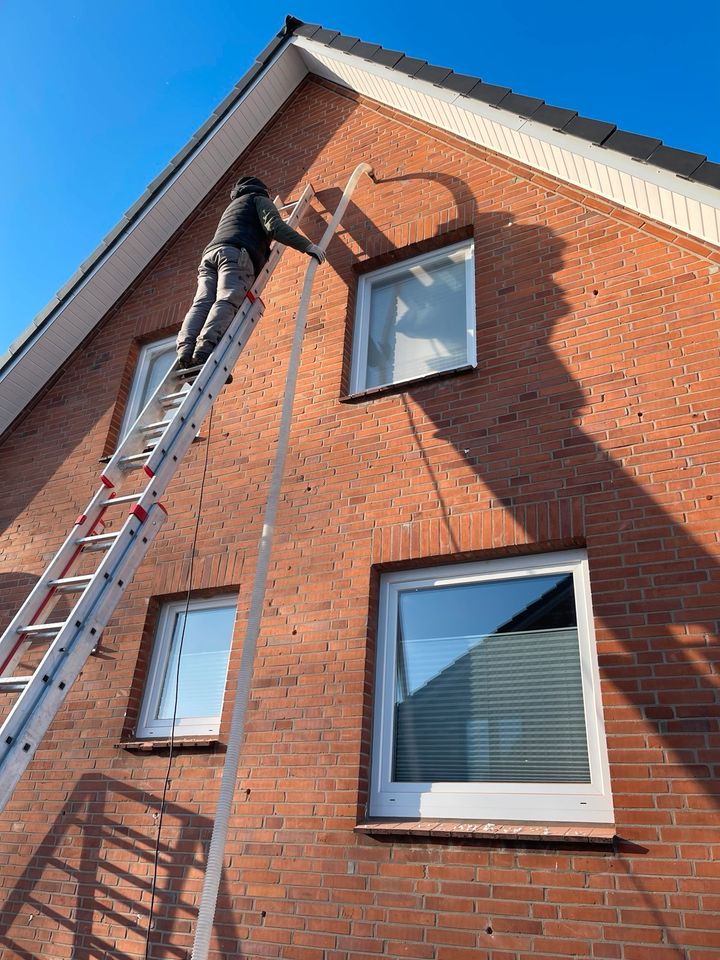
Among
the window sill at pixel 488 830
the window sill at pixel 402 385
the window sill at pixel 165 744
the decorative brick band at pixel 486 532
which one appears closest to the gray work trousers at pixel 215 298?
the window sill at pixel 402 385

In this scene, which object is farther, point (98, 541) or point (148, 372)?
point (148, 372)

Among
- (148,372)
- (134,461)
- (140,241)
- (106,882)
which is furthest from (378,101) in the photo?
(106,882)

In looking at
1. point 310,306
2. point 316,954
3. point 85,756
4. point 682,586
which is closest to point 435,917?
point 316,954

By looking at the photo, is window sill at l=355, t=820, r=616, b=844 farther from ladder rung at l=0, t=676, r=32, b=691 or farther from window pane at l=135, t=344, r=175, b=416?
window pane at l=135, t=344, r=175, b=416

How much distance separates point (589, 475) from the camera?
432cm

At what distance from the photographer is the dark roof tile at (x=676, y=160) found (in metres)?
4.36

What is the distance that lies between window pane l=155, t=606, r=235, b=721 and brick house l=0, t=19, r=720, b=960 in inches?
0.8

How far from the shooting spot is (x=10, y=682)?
134 inches

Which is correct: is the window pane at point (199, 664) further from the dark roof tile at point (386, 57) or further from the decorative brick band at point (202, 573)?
the dark roof tile at point (386, 57)

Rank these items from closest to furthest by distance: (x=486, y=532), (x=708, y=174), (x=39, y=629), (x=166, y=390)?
(x=39, y=629) < (x=708, y=174) < (x=486, y=532) < (x=166, y=390)

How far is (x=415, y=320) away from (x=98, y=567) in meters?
3.21

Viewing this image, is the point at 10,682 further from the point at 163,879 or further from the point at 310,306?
the point at 310,306

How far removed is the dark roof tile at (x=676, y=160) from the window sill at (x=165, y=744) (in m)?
4.38

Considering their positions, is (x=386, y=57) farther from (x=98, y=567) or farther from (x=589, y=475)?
(x=98, y=567)
